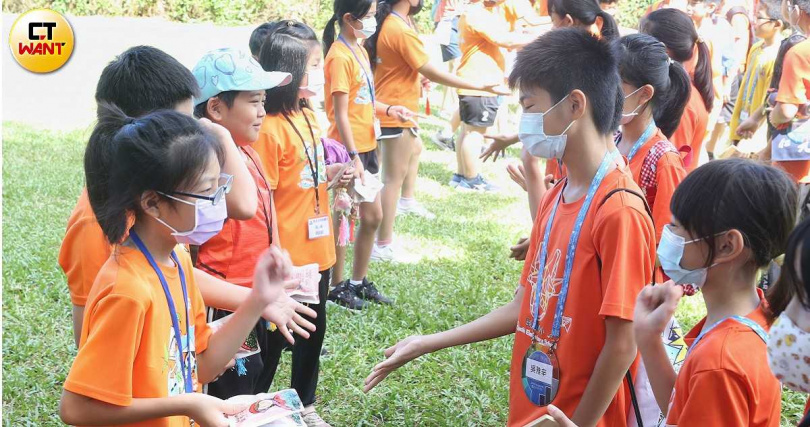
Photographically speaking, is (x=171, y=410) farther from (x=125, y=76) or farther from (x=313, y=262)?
(x=313, y=262)

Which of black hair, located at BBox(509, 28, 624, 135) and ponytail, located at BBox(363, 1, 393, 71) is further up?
black hair, located at BBox(509, 28, 624, 135)

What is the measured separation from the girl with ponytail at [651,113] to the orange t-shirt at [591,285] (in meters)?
0.87

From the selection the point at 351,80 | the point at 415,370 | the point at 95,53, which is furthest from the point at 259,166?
the point at 95,53

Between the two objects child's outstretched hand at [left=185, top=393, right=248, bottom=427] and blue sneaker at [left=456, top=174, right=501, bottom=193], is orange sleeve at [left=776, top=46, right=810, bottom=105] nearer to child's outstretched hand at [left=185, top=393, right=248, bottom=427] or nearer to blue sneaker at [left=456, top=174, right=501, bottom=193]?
blue sneaker at [left=456, top=174, right=501, bottom=193]

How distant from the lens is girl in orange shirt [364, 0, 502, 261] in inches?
231

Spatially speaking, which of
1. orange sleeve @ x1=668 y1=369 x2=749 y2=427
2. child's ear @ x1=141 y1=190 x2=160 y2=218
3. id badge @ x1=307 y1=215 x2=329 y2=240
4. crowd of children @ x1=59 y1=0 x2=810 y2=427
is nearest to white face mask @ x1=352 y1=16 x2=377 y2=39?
crowd of children @ x1=59 y1=0 x2=810 y2=427

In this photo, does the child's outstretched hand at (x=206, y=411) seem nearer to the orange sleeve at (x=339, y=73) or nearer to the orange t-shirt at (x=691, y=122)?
the orange t-shirt at (x=691, y=122)

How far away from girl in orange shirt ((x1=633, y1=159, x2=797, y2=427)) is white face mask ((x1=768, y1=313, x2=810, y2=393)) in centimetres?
15

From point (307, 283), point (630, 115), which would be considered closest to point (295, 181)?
point (307, 283)

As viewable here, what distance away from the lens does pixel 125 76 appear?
2621 mm

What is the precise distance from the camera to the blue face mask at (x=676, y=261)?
2072 millimetres

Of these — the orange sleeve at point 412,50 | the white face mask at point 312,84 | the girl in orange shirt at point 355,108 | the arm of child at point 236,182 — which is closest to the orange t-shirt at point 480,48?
the orange sleeve at point 412,50

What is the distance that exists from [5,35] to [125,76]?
12547mm

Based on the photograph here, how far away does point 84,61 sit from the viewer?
13484mm
